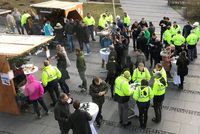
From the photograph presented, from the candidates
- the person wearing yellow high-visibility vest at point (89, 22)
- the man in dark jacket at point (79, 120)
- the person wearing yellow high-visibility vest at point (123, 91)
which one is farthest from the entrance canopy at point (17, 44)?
the person wearing yellow high-visibility vest at point (89, 22)

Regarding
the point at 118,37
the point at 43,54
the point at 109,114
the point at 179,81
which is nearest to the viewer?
the point at 109,114

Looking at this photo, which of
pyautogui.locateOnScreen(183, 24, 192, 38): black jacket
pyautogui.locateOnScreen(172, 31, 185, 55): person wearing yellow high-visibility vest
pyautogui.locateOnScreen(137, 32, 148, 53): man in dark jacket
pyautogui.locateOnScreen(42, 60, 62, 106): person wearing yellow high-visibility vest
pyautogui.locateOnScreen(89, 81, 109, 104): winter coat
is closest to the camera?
pyautogui.locateOnScreen(89, 81, 109, 104): winter coat

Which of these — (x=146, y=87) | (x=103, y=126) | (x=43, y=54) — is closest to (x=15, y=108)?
(x=103, y=126)

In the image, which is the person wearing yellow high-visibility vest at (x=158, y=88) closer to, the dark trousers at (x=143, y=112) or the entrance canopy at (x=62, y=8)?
the dark trousers at (x=143, y=112)

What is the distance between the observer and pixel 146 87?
8.22m

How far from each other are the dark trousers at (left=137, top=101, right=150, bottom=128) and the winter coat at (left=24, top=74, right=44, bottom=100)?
3.11 m

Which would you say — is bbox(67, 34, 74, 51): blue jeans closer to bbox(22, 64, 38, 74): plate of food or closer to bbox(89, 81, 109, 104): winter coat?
bbox(22, 64, 38, 74): plate of food

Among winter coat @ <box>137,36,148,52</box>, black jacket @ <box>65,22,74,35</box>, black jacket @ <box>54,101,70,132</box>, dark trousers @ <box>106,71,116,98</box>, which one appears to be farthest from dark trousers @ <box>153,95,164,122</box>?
black jacket @ <box>65,22,74,35</box>

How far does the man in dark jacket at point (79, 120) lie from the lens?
7.02 meters

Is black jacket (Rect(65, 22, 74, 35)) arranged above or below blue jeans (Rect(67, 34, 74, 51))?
above

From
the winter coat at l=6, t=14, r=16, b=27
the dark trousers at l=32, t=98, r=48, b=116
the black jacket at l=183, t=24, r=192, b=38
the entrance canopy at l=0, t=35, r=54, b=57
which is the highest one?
the entrance canopy at l=0, t=35, r=54, b=57

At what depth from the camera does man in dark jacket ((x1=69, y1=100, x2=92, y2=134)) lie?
23.0ft

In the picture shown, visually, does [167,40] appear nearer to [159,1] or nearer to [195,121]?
→ [195,121]

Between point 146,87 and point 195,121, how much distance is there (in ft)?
7.56
